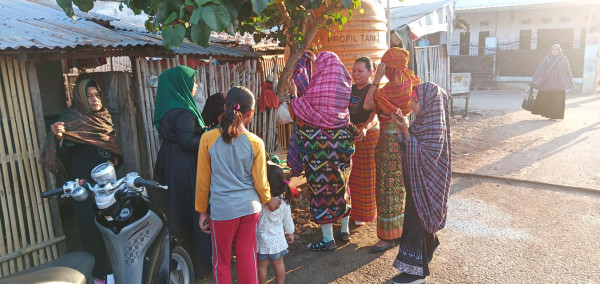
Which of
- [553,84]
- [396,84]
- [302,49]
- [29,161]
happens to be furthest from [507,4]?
[29,161]

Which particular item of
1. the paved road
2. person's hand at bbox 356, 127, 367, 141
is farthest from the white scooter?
the paved road

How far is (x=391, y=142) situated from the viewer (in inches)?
164

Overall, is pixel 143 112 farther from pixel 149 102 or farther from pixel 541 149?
pixel 541 149

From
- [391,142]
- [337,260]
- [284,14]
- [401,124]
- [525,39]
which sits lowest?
[337,260]

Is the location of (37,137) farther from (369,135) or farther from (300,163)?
(369,135)

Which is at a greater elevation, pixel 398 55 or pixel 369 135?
pixel 398 55

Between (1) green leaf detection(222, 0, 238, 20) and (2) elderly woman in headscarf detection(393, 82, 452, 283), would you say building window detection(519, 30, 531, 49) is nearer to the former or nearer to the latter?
(2) elderly woman in headscarf detection(393, 82, 452, 283)

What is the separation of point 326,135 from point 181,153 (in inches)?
51.1

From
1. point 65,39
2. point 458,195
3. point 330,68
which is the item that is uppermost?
point 65,39

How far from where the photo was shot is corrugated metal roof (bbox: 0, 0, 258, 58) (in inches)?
139

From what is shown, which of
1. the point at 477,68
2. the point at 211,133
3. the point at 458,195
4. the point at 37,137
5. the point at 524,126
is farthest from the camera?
the point at 477,68

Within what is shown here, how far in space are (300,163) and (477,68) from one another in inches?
710

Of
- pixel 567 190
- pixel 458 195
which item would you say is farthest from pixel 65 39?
pixel 567 190

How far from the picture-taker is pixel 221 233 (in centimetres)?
304
